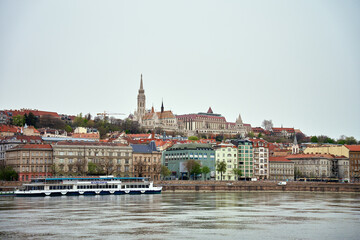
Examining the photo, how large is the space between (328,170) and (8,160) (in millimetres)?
→ 80969

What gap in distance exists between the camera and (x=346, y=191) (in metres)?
129

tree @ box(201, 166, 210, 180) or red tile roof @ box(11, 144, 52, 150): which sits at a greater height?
red tile roof @ box(11, 144, 52, 150)

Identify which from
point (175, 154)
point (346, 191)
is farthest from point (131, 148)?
point (346, 191)

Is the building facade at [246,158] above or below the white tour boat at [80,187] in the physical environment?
above

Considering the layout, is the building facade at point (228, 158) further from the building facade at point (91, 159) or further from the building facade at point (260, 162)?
the building facade at point (91, 159)

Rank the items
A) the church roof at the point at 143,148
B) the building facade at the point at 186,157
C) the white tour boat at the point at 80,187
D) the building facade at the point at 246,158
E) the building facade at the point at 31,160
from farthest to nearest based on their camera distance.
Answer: the building facade at the point at 246,158
the building facade at the point at 186,157
the church roof at the point at 143,148
the building facade at the point at 31,160
the white tour boat at the point at 80,187

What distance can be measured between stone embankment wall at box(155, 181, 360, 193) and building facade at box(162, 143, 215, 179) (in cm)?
1754

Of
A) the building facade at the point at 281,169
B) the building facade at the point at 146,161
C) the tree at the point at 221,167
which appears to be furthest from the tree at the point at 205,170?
the building facade at the point at 281,169

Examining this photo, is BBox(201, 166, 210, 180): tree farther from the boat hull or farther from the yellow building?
the yellow building

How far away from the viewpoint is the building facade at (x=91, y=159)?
126 metres

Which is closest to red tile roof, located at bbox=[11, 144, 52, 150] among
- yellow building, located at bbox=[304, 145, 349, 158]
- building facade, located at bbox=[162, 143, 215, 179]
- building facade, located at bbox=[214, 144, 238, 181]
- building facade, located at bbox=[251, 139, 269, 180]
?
building facade, located at bbox=[162, 143, 215, 179]

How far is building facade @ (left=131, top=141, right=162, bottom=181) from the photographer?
136 m

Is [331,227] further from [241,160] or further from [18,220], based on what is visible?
[241,160]

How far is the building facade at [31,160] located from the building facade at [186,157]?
1155 inches
